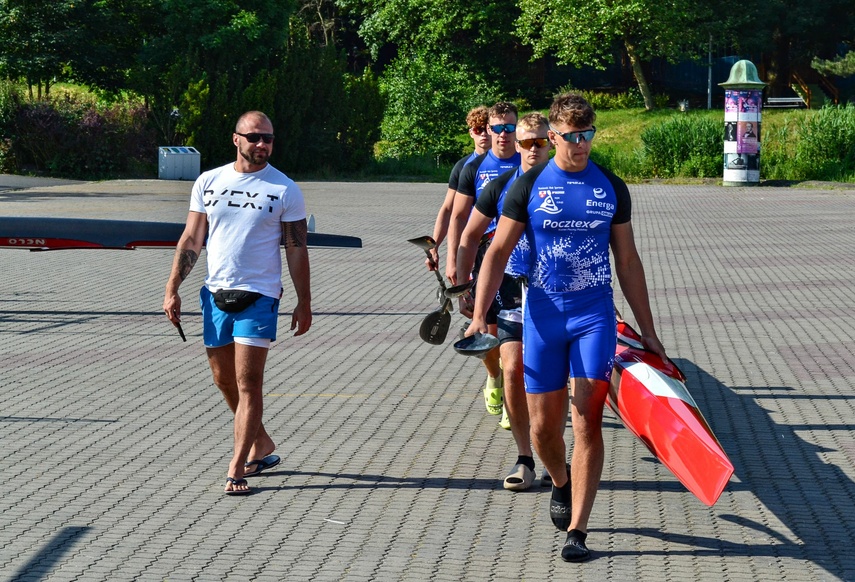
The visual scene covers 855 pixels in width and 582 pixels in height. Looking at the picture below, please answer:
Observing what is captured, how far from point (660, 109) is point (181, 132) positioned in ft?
79.8

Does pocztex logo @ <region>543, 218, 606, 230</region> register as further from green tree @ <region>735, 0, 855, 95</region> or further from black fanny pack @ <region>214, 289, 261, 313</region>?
green tree @ <region>735, 0, 855, 95</region>

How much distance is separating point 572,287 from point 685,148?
32.6 m

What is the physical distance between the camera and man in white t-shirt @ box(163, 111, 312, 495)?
19.2ft

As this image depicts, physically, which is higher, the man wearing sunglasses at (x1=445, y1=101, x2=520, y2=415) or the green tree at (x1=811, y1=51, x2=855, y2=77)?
the green tree at (x1=811, y1=51, x2=855, y2=77)

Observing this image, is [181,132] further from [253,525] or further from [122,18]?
[253,525]

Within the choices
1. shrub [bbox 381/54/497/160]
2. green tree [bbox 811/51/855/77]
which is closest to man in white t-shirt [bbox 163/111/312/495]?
shrub [bbox 381/54/497/160]

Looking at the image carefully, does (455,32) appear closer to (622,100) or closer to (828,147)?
(622,100)

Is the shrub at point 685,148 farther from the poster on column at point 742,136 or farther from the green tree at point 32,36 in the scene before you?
the green tree at point 32,36

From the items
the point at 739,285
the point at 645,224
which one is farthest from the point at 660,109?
the point at 739,285

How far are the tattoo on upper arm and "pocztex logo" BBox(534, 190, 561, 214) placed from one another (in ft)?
4.92

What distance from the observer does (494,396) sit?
24.4ft

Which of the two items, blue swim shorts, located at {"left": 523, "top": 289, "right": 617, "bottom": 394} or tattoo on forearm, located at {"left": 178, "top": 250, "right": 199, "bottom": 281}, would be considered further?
tattoo on forearm, located at {"left": 178, "top": 250, "right": 199, "bottom": 281}

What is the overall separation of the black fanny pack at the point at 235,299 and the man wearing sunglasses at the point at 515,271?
1106mm

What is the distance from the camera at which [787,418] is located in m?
7.41
